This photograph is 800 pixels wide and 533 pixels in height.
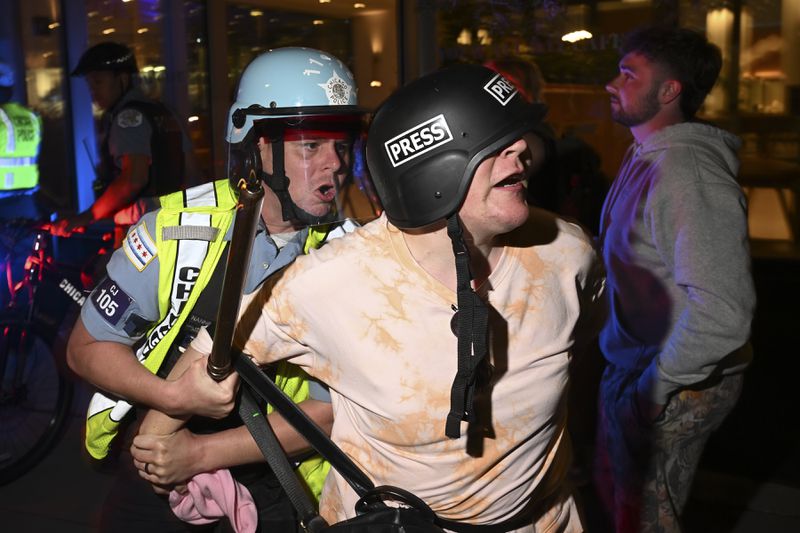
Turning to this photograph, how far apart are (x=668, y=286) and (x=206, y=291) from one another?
1.50 metres

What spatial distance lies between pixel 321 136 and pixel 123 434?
897mm

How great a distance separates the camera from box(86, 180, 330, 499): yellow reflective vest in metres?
2.27

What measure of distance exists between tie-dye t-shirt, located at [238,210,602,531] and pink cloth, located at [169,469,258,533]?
326 millimetres

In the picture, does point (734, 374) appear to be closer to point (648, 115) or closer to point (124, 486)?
point (648, 115)

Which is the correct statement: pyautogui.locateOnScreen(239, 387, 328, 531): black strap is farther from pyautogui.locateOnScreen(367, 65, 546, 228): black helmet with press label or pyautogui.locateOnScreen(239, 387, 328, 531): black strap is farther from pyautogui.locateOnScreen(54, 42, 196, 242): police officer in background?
pyautogui.locateOnScreen(54, 42, 196, 242): police officer in background

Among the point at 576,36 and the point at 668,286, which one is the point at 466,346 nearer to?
the point at 668,286

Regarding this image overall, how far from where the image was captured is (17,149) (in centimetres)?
601

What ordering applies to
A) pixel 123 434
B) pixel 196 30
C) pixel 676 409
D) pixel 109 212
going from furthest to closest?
pixel 196 30 < pixel 109 212 < pixel 676 409 < pixel 123 434

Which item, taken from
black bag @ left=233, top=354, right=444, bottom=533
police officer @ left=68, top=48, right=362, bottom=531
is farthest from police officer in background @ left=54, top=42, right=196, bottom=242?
black bag @ left=233, top=354, right=444, bottom=533

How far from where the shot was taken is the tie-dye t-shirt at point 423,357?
6.23 feet

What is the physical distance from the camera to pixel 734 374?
3.10 meters

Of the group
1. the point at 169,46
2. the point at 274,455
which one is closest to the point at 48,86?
the point at 169,46

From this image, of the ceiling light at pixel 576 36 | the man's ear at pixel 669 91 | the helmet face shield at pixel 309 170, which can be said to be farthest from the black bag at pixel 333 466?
the ceiling light at pixel 576 36

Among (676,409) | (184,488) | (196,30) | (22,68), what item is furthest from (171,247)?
(22,68)
